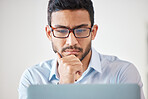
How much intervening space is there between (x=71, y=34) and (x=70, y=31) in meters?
0.03

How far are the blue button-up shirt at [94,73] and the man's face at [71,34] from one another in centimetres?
14

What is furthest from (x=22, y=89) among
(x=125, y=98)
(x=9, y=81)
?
(x=9, y=81)

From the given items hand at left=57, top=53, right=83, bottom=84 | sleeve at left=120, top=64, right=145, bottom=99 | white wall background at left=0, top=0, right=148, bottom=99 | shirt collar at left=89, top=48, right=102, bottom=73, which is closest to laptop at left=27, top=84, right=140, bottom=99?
hand at left=57, top=53, right=83, bottom=84

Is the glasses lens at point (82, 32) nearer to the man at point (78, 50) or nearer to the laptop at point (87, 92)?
the man at point (78, 50)

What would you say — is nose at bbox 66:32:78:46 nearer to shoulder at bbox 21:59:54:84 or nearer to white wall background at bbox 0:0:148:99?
shoulder at bbox 21:59:54:84

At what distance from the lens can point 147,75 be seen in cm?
402

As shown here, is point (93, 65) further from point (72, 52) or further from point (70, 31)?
point (70, 31)

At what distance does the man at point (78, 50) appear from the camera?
1.70 m

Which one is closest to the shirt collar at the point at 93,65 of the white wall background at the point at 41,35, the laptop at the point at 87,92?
the laptop at the point at 87,92

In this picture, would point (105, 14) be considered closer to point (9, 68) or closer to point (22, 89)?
point (9, 68)

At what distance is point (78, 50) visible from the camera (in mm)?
1729

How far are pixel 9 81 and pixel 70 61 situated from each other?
267 cm

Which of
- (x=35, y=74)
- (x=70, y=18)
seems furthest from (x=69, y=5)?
(x=35, y=74)

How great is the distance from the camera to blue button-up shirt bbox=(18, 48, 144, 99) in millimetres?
1740
